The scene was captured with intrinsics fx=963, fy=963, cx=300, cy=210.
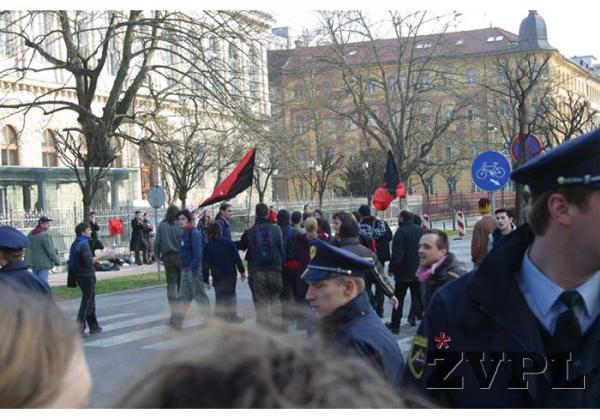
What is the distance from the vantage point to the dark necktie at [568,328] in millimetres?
2520

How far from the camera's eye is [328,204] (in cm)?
4922

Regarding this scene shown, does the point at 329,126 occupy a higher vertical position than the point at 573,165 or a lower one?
higher

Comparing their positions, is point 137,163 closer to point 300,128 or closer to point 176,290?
point 300,128

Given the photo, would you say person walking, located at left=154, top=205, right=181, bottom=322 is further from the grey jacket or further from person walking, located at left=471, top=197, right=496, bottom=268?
person walking, located at left=471, top=197, right=496, bottom=268

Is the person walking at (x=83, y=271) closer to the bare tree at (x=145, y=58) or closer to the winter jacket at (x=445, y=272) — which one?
the winter jacket at (x=445, y=272)

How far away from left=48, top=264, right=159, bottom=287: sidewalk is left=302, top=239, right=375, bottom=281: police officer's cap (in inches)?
755

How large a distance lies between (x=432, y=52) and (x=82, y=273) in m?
27.9

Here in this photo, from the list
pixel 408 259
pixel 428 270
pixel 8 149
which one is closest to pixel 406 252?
pixel 408 259

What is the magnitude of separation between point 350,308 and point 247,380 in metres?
3.10

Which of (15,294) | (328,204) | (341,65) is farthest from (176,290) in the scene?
(328,204)

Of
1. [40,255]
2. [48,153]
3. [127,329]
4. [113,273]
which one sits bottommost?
[113,273]

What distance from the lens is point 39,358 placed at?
139 cm

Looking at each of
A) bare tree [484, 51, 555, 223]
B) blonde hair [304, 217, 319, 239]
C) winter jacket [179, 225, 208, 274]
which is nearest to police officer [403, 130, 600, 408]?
blonde hair [304, 217, 319, 239]

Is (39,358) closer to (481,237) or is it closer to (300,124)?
(481,237)
